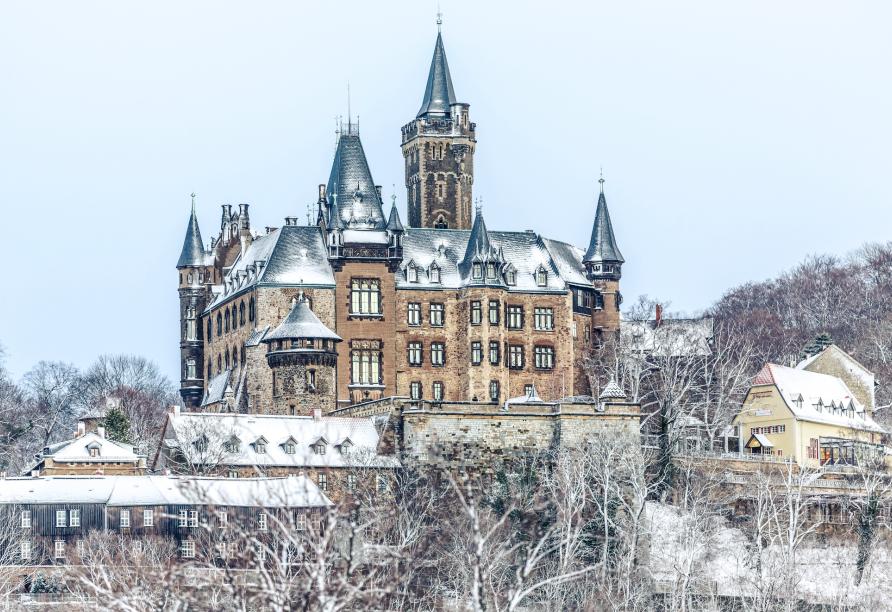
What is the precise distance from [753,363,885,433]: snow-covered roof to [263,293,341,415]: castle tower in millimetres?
20438

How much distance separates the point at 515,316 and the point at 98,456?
24040 mm

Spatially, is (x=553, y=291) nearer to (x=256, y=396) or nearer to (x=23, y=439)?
(x=256, y=396)

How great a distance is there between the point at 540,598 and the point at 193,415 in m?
20.1

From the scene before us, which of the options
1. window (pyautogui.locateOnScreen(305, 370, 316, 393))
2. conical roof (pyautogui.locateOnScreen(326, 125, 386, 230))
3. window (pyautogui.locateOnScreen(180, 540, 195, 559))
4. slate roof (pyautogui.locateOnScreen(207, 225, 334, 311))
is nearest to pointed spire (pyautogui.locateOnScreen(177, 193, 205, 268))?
slate roof (pyautogui.locateOnScreen(207, 225, 334, 311))

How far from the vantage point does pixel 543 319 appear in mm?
98188

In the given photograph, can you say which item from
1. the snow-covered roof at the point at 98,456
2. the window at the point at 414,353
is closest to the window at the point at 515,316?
the window at the point at 414,353

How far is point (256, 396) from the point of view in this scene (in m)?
92.4

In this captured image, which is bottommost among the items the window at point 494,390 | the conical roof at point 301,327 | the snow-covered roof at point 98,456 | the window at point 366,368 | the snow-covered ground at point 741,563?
the snow-covered ground at point 741,563

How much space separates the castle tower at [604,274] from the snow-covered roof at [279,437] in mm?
21999

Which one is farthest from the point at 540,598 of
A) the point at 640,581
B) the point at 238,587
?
the point at 238,587

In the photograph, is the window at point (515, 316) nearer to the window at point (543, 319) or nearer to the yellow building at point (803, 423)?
the window at point (543, 319)

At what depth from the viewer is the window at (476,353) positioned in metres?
95.6

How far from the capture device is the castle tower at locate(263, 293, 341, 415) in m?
89.2

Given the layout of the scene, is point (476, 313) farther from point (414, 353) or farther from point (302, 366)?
point (302, 366)
